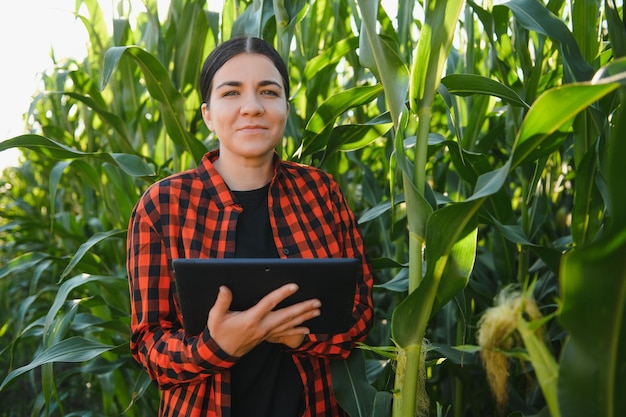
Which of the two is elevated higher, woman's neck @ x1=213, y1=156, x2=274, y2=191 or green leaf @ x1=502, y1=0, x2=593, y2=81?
green leaf @ x1=502, y1=0, x2=593, y2=81

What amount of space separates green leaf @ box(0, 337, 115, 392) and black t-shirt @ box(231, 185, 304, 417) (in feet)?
1.07

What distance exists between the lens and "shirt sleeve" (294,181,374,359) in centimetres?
97

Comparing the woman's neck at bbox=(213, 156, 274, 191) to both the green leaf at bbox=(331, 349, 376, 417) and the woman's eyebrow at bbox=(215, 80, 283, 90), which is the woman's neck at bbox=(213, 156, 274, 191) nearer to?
the woman's eyebrow at bbox=(215, 80, 283, 90)

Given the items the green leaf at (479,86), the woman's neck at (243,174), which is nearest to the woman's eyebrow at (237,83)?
the woman's neck at (243,174)

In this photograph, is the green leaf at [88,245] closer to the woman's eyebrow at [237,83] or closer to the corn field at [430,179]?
the corn field at [430,179]

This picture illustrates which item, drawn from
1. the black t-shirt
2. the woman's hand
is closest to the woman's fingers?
the woman's hand

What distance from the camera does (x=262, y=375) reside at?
0.97 metres

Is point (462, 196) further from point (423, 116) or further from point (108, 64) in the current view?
point (108, 64)

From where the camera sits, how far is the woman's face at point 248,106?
96 centimetres

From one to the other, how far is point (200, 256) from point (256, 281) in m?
0.18

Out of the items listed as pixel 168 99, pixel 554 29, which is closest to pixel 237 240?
pixel 168 99

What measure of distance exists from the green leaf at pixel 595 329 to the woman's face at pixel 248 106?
1.68 feet

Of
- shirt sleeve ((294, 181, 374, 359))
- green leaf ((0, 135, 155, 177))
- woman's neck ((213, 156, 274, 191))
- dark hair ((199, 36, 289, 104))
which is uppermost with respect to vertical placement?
dark hair ((199, 36, 289, 104))

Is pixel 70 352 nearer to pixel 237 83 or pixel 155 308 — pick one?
pixel 155 308
